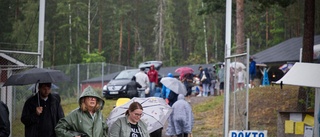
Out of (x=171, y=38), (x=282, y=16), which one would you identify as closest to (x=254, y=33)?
Result: (x=282, y=16)

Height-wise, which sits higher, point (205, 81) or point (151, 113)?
point (205, 81)

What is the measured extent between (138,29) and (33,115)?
63193 millimetres

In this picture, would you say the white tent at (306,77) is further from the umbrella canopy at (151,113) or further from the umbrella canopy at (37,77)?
the umbrella canopy at (37,77)

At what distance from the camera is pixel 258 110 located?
66.4ft

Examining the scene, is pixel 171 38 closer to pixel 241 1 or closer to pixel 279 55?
pixel 279 55

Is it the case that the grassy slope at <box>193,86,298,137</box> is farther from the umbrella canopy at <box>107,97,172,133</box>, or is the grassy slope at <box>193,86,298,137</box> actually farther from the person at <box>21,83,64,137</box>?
the person at <box>21,83,64,137</box>

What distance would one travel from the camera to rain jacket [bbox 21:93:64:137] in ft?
27.2

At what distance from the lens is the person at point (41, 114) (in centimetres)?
830

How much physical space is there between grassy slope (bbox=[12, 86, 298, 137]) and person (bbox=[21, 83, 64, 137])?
9.43m

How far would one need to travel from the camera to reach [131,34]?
7144 cm

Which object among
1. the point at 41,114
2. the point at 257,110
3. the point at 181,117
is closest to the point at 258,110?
the point at 257,110

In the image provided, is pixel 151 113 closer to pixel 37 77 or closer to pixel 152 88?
pixel 37 77

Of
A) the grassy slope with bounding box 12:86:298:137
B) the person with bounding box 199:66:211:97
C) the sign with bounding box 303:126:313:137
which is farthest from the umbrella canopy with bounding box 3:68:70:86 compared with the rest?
the person with bounding box 199:66:211:97

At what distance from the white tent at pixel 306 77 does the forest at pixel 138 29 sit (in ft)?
135
